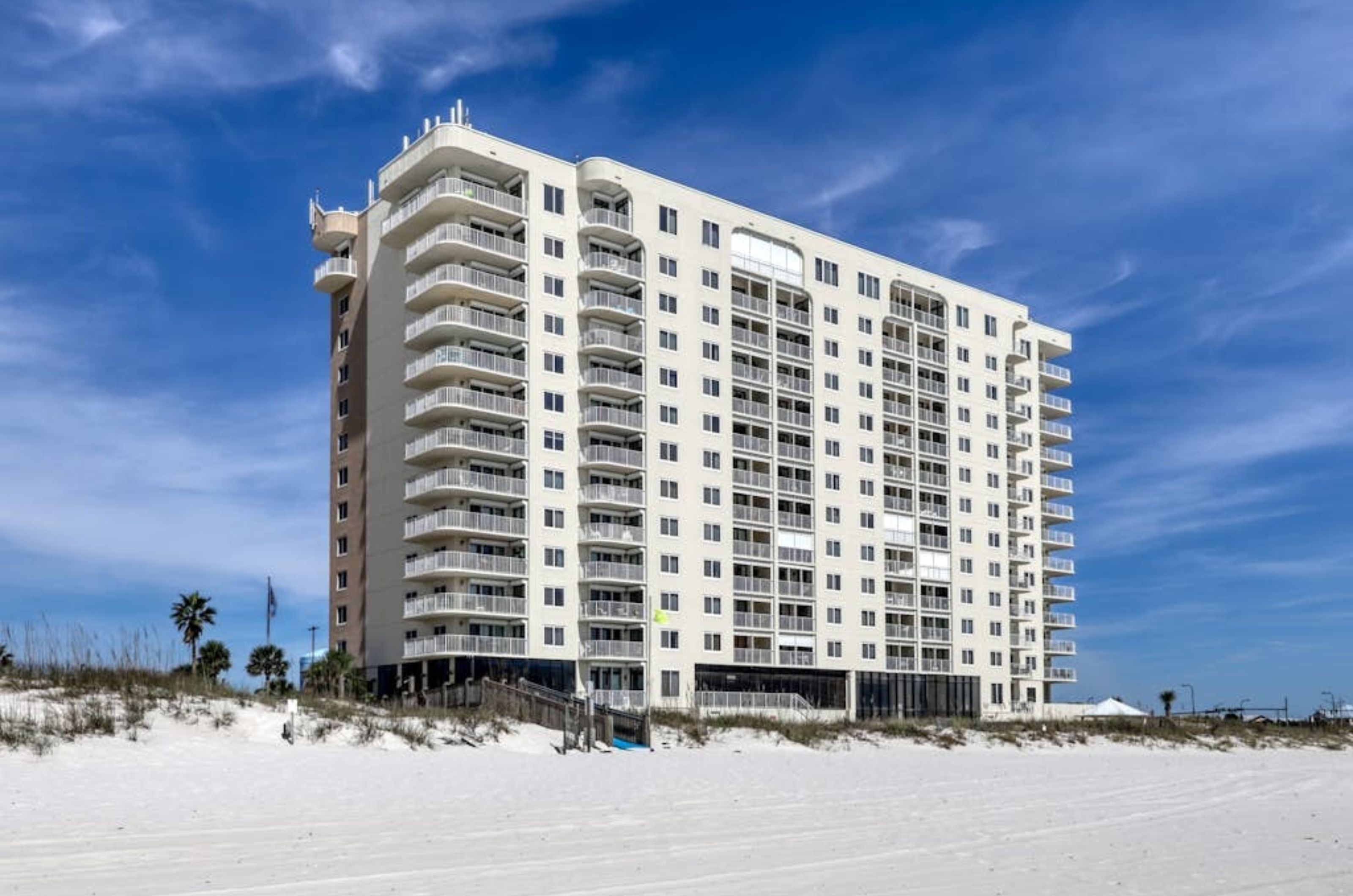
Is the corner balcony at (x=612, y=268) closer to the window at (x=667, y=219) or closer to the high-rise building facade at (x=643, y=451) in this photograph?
the high-rise building facade at (x=643, y=451)

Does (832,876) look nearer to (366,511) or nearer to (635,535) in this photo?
(635,535)

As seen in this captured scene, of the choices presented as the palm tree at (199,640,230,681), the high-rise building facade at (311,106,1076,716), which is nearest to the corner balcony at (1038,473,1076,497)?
the high-rise building facade at (311,106,1076,716)

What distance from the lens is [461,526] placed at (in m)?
67.6

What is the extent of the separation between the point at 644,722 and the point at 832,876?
105ft

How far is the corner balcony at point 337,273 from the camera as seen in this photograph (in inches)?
3167

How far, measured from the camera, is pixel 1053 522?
363ft

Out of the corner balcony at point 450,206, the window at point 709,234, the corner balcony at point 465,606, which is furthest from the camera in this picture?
the window at point 709,234

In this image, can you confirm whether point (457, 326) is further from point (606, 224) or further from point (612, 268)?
point (606, 224)

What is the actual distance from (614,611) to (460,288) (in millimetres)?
19930

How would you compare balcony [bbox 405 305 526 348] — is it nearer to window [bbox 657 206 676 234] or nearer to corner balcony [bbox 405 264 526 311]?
corner balcony [bbox 405 264 526 311]

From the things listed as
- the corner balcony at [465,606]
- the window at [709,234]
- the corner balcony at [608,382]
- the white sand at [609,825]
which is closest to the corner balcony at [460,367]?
the corner balcony at [608,382]

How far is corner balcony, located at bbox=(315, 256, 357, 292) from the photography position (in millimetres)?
80438

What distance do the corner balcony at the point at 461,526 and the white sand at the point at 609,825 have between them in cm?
3012

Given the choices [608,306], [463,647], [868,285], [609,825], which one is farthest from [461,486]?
[609,825]
